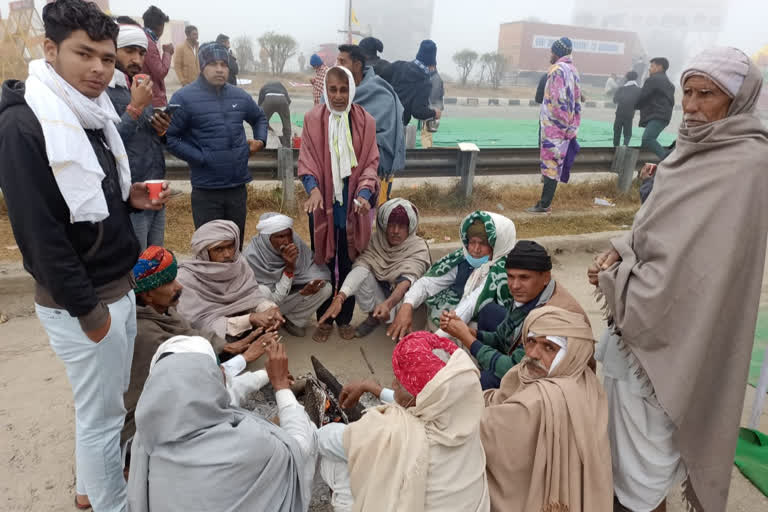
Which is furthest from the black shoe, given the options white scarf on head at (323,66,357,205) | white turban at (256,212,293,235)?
white scarf on head at (323,66,357,205)

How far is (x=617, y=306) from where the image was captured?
2131 mm

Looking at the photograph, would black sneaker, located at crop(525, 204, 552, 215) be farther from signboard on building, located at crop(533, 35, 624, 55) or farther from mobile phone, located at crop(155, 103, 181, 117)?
signboard on building, located at crop(533, 35, 624, 55)

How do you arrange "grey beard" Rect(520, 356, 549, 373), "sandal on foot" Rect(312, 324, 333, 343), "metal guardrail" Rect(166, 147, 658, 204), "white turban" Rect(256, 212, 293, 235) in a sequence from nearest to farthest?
"grey beard" Rect(520, 356, 549, 373), "white turban" Rect(256, 212, 293, 235), "sandal on foot" Rect(312, 324, 333, 343), "metal guardrail" Rect(166, 147, 658, 204)

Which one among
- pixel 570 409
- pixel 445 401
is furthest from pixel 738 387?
pixel 445 401

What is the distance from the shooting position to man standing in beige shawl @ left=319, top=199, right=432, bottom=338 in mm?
3707

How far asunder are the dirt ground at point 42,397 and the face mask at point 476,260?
927 millimetres

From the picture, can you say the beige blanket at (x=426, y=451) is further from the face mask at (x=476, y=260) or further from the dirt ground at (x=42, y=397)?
the face mask at (x=476, y=260)

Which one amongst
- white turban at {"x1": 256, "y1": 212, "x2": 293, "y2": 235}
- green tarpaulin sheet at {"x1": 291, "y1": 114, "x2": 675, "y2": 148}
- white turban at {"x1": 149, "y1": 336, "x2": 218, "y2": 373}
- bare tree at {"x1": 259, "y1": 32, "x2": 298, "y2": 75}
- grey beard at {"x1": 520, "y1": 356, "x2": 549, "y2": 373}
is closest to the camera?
white turban at {"x1": 149, "y1": 336, "x2": 218, "y2": 373}

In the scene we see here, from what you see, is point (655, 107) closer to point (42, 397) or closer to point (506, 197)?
point (506, 197)

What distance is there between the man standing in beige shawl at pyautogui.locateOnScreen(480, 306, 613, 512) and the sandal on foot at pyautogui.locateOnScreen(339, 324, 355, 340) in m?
1.97

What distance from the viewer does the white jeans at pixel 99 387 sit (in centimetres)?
188

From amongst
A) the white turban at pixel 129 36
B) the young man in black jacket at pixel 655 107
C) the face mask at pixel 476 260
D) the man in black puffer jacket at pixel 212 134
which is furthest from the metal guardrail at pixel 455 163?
the face mask at pixel 476 260

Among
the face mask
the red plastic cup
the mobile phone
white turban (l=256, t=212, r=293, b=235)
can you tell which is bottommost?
the face mask

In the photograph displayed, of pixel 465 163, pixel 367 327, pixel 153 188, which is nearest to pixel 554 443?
pixel 153 188
